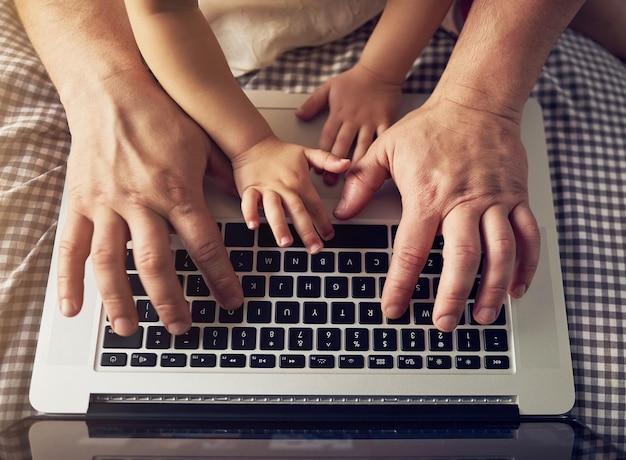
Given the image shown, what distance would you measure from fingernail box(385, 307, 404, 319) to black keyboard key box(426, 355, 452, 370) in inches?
2.1

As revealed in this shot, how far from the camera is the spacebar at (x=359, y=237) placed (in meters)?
0.59

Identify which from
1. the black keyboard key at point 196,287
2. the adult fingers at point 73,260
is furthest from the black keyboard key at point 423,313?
the adult fingers at point 73,260

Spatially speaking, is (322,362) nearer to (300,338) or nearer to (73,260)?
(300,338)

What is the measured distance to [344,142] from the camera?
2.14 ft

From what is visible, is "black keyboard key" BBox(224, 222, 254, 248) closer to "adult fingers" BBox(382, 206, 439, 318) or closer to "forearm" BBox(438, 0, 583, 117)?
"adult fingers" BBox(382, 206, 439, 318)

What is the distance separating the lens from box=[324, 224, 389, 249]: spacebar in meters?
0.59

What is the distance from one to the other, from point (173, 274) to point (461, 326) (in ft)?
0.95

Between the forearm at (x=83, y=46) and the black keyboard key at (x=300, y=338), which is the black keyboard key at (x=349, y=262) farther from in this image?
the forearm at (x=83, y=46)

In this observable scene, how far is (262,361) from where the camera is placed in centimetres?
55

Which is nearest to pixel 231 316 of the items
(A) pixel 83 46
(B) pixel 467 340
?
(B) pixel 467 340

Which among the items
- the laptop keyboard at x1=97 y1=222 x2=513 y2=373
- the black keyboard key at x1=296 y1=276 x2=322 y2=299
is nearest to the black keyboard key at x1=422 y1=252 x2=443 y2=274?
the laptop keyboard at x1=97 y1=222 x2=513 y2=373

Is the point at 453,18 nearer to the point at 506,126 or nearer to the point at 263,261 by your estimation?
the point at 506,126

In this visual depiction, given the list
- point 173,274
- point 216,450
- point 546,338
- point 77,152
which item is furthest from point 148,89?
point 546,338

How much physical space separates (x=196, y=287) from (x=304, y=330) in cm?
12
